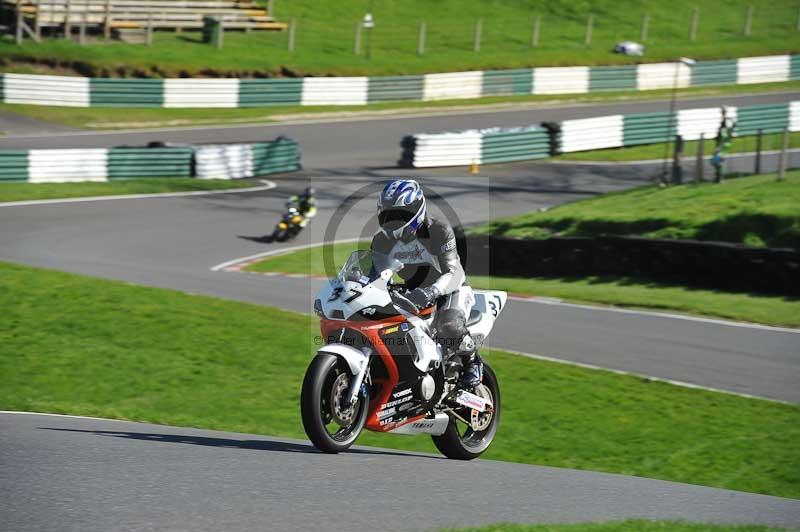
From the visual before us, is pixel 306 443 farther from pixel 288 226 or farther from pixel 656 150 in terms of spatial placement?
pixel 656 150

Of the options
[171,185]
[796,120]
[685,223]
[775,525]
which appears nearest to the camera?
[775,525]

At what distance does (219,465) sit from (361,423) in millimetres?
1224

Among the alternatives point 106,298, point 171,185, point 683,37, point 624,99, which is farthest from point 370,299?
point 683,37

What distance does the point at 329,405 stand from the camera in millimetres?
7789

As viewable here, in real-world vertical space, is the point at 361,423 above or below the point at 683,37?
below

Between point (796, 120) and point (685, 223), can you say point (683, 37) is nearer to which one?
point (796, 120)

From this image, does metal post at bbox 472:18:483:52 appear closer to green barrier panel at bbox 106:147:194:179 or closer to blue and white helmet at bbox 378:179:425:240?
green barrier panel at bbox 106:147:194:179

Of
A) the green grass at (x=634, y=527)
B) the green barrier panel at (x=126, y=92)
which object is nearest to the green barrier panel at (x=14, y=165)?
the green barrier panel at (x=126, y=92)

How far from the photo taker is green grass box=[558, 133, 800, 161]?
3775 cm

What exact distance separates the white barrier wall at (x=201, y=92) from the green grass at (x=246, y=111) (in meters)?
0.46

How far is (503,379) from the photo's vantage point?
13469 millimetres

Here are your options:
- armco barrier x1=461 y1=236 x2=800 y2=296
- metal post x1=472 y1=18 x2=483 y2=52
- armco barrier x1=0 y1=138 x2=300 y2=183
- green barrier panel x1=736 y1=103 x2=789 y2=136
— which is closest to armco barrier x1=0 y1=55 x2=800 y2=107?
metal post x1=472 y1=18 x2=483 y2=52

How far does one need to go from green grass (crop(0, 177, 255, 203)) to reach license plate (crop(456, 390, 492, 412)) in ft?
66.8

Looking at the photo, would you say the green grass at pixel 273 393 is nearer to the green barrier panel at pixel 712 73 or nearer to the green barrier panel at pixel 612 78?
the green barrier panel at pixel 612 78
